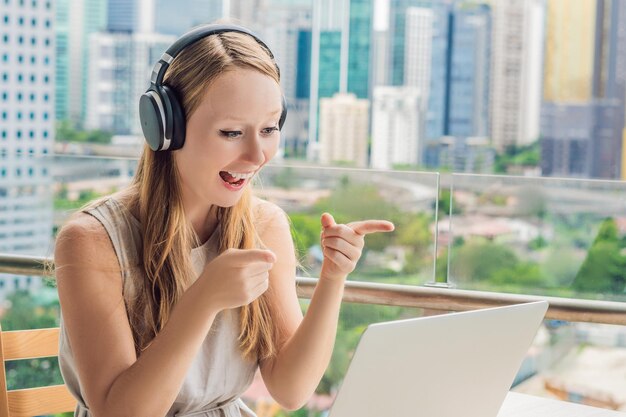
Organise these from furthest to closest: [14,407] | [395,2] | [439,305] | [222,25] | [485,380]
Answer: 1. [395,2]
2. [439,305]
3. [14,407]
4. [222,25]
5. [485,380]

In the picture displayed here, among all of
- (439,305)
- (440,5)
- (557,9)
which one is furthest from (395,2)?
(439,305)

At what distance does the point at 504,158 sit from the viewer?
→ 16.7m

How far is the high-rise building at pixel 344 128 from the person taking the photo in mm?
17234

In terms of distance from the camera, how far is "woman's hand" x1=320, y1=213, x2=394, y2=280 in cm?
103

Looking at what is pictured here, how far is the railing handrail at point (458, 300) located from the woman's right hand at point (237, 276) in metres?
0.77

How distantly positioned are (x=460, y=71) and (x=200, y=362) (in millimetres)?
16233

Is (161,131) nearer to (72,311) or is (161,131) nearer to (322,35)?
(72,311)

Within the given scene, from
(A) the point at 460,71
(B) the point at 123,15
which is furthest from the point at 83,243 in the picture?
(A) the point at 460,71

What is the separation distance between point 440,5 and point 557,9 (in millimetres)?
2229

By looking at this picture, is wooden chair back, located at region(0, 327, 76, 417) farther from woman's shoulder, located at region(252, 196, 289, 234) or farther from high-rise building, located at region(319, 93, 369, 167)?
high-rise building, located at region(319, 93, 369, 167)

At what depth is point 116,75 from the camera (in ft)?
54.3

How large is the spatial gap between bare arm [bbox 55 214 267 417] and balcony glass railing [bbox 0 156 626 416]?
386mm

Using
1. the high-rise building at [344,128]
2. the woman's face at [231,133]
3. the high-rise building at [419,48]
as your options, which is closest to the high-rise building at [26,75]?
the high-rise building at [344,128]

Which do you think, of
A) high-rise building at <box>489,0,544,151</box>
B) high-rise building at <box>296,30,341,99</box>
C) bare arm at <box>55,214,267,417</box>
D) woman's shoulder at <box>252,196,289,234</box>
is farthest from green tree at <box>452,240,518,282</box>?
high-rise building at <box>489,0,544,151</box>
